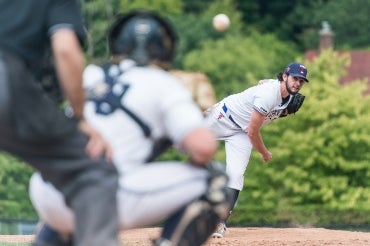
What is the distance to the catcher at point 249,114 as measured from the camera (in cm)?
1334

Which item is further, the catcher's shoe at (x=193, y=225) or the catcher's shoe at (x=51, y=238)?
the catcher's shoe at (x=51, y=238)

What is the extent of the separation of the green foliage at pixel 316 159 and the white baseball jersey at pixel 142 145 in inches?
970

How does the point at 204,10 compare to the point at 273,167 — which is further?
the point at 204,10

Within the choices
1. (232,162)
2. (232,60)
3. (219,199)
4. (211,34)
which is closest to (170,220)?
(219,199)

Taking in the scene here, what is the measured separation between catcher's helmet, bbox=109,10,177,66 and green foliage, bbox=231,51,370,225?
2451 cm

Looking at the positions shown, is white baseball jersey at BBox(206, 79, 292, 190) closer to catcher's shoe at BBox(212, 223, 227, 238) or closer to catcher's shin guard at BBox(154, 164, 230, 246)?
catcher's shoe at BBox(212, 223, 227, 238)

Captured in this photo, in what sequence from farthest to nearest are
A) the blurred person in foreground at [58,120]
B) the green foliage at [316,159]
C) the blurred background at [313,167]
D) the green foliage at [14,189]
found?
the green foliage at [14,189] → the green foliage at [316,159] → the blurred background at [313,167] → the blurred person in foreground at [58,120]

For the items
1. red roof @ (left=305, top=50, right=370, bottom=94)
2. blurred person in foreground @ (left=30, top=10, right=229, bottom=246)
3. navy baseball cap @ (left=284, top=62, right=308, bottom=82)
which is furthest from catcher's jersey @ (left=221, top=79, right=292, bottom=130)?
red roof @ (left=305, top=50, right=370, bottom=94)

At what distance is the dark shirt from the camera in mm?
5930

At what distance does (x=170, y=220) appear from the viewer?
6070 mm

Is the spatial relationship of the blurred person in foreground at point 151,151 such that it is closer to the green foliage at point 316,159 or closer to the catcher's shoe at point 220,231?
the catcher's shoe at point 220,231

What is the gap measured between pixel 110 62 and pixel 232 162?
25.0ft

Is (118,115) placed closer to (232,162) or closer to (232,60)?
(232,162)

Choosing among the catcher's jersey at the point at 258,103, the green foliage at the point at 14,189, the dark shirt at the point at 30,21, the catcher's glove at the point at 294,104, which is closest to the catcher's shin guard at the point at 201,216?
the dark shirt at the point at 30,21
